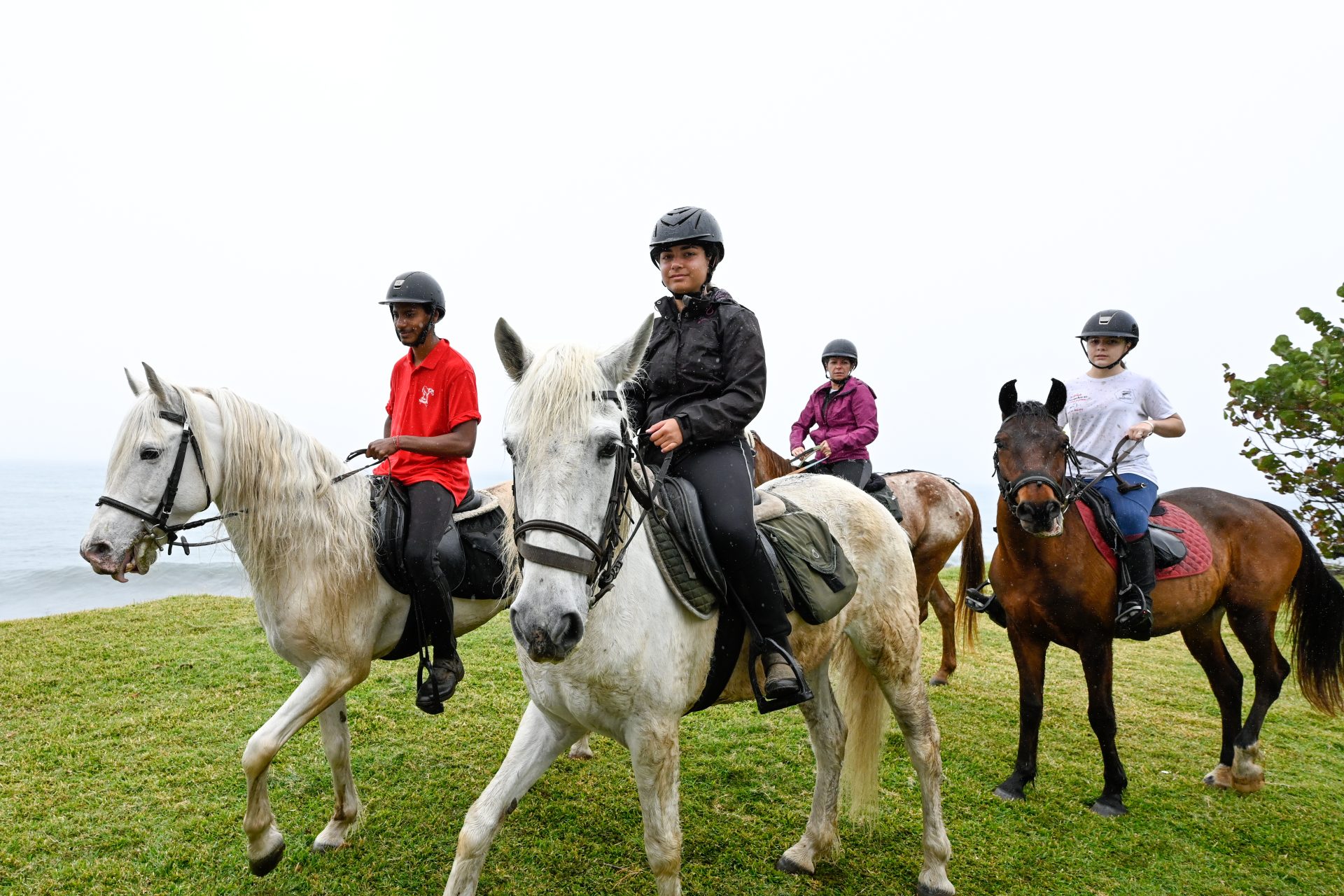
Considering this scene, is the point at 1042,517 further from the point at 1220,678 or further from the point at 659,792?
the point at 659,792

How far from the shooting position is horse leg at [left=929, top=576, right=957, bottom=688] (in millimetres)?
6699

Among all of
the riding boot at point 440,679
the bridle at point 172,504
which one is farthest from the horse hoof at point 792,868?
the bridle at point 172,504

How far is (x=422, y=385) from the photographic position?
11.7 ft

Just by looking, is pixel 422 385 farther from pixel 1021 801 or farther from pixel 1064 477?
pixel 1021 801

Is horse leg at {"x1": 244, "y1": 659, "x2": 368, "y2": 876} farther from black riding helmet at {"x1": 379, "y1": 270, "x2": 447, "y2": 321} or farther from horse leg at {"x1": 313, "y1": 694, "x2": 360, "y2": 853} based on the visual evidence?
black riding helmet at {"x1": 379, "y1": 270, "x2": 447, "y2": 321}

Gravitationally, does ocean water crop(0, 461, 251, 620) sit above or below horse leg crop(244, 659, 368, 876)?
below

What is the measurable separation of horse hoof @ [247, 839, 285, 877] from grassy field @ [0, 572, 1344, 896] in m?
0.17

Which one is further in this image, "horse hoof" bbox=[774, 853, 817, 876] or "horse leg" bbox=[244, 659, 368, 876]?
"horse hoof" bbox=[774, 853, 817, 876]

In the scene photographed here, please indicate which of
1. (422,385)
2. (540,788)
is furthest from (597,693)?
(540,788)

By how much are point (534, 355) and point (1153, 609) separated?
451cm

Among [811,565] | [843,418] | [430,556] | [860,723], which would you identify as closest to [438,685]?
[430,556]

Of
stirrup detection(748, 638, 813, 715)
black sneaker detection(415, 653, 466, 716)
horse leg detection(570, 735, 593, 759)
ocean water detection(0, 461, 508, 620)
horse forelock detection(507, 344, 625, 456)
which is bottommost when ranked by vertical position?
ocean water detection(0, 461, 508, 620)

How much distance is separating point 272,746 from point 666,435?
2.18 m

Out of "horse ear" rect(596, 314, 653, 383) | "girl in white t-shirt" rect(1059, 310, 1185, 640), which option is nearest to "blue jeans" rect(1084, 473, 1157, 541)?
"girl in white t-shirt" rect(1059, 310, 1185, 640)
